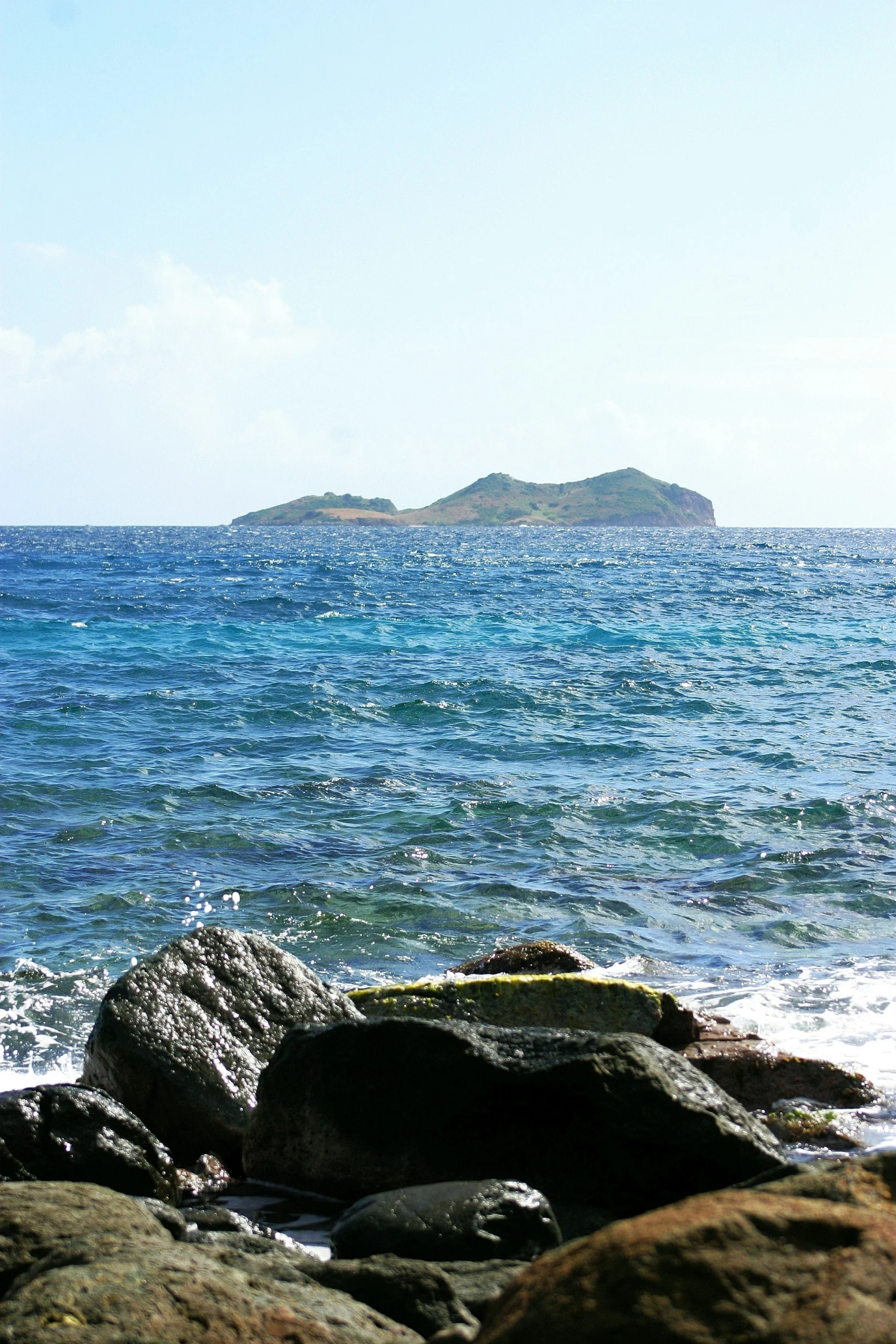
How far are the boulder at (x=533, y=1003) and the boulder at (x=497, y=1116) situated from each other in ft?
3.71

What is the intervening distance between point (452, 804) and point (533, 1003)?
22.0 ft

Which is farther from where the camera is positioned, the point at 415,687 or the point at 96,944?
the point at 415,687

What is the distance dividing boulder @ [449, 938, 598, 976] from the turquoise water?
0.97 m

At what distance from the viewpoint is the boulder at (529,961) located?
7.57m

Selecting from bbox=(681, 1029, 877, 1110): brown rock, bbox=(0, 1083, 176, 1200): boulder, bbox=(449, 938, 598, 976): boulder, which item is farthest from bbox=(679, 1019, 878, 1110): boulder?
bbox=(0, 1083, 176, 1200): boulder

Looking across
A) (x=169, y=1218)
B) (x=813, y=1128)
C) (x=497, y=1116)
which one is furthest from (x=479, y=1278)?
(x=813, y=1128)

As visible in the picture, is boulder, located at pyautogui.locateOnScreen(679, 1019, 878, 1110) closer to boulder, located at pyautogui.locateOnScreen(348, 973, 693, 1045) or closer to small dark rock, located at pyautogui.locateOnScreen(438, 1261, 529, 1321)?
boulder, located at pyautogui.locateOnScreen(348, 973, 693, 1045)

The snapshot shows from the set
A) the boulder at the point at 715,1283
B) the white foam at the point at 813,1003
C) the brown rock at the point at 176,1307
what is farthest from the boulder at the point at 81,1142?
the white foam at the point at 813,1003

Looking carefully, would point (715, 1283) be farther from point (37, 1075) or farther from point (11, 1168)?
point (37, 1075)

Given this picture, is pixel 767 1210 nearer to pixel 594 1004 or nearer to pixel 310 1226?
pixel 310 1226

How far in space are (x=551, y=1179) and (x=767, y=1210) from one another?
7.86ft

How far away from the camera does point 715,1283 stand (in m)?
2.46

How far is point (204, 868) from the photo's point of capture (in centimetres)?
1090

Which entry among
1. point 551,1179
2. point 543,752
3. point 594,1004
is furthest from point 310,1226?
point 543,752
